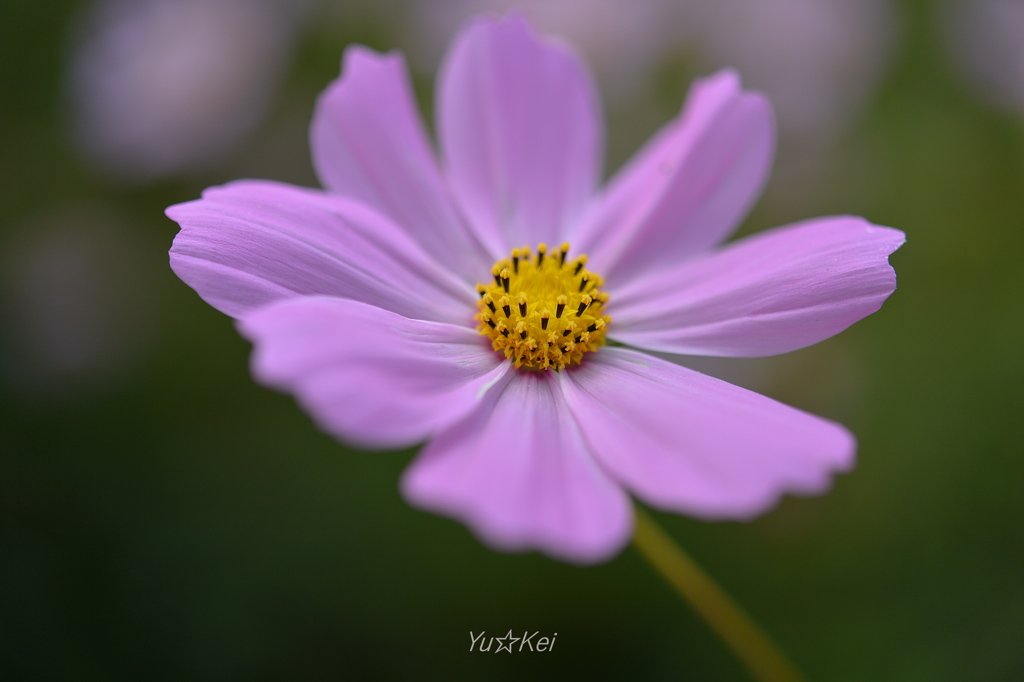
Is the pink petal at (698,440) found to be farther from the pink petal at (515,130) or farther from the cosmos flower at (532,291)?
the pink petal at (515,130)

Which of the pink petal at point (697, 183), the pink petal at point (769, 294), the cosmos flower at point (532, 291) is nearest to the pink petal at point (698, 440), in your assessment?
the cosmos flower at point (532, 291)

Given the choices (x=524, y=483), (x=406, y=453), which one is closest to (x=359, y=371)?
(x=524, y=483)

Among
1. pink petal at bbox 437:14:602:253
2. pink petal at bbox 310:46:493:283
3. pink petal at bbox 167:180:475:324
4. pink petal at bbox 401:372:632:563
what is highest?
pink petal at bbox 437:14:602:253

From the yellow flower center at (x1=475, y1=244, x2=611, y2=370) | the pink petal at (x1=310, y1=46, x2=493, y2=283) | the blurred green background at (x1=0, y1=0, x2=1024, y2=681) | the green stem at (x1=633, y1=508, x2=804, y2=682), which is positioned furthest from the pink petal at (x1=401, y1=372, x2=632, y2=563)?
the blurred green background at (x1=0, y1=0, x2=1024, y2=681)

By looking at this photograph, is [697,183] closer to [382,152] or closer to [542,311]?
[542,311]

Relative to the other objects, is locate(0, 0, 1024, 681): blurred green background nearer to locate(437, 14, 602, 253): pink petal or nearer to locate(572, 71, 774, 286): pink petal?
locate(572, 71, 774, 286): pink petal
